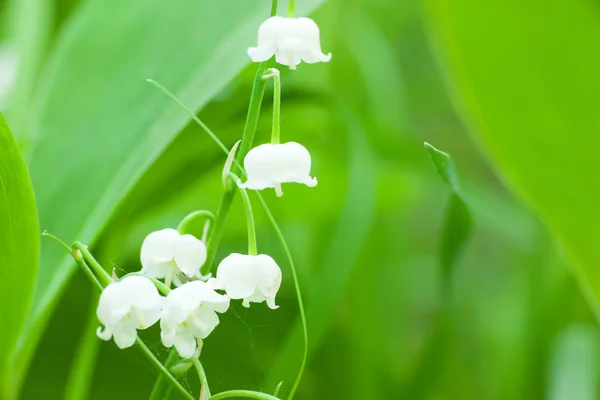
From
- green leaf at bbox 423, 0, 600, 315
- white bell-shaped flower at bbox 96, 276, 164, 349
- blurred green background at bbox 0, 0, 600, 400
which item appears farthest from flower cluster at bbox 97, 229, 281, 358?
green leaf at bbox 423, 0, 600, 315

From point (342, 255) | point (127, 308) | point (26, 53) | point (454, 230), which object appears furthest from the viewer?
point (26, 53)

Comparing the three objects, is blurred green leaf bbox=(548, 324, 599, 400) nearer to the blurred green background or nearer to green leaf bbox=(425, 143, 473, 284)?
the blurred green background

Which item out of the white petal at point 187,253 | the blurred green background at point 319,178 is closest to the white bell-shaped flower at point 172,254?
the white petal at point 187,253

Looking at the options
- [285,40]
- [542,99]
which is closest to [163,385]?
[285,40]

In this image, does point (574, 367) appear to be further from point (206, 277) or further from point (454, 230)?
point (206, 277)

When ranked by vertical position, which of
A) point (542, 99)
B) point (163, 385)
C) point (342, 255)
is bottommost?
point (163, 385)

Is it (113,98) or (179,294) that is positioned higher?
(113,98)

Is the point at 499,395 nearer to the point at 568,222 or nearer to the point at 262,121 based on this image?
the point at 568,222
